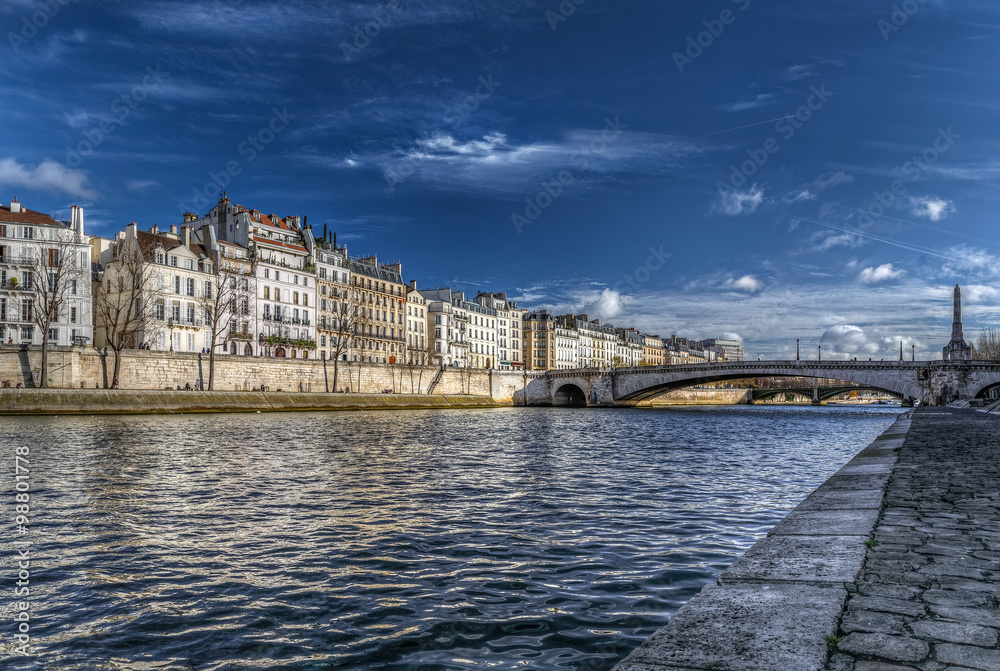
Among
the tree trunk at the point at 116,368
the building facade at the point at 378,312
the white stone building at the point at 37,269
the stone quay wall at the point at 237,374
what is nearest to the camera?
the stone quay wall at the point at 237,374

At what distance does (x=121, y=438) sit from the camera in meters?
30.2

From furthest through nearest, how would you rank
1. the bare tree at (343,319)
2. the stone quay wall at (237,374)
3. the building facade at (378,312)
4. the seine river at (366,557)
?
the building facade at (378,312)
the bare tree at (343,319)
the stone quay wall at (237,374)
the seine river at (366,557)

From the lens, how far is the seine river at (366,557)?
6.50m

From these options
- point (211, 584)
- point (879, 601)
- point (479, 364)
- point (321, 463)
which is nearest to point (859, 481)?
point (879, 601)

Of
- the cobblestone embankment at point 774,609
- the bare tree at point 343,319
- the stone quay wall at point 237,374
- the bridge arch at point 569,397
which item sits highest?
the bare tree at point 343,319

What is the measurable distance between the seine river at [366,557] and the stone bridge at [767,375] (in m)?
63.2

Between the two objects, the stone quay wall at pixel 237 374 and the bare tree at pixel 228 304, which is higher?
the bare tree at pixel 228 304

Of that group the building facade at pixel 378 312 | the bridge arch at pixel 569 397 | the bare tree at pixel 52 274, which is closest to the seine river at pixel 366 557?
the bare tree at pixel 52 274

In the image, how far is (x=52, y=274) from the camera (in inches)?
2530

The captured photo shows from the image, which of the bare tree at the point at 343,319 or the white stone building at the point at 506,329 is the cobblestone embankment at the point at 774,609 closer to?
the bare tree at the point at 343,319

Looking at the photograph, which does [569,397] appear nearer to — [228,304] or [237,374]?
[228,304]

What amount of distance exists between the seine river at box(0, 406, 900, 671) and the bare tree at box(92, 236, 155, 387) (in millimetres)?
50769

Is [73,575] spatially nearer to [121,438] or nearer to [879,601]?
[879,601]

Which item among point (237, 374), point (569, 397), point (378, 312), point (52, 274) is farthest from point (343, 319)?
point (569, 397)
